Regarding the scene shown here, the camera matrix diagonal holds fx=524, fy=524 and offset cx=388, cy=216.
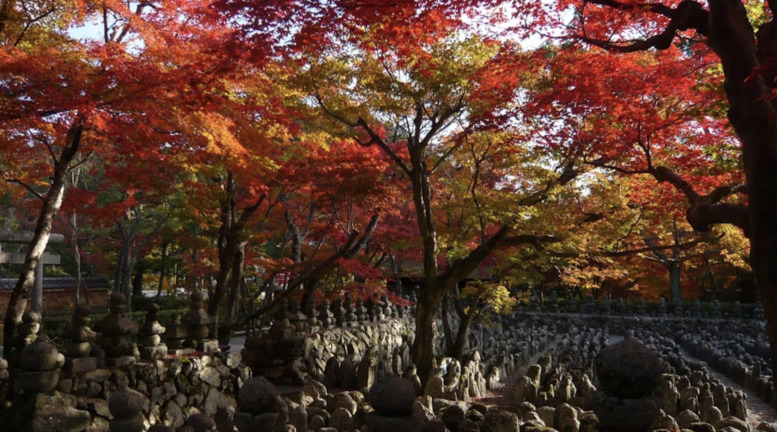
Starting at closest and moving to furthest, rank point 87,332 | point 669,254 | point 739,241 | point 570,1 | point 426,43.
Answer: point 87,332 → point 570,1 → point 426,43 → point 739,241 → point 669,254

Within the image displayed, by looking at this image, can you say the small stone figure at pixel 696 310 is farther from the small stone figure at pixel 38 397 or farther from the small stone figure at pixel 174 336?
the small stone figure at pixel 38 397

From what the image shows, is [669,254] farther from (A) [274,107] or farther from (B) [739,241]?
(A) [274,107]

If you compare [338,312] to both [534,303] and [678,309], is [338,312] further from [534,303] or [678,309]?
[678,309]

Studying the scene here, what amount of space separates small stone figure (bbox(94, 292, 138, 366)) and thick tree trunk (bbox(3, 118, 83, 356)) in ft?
5.40

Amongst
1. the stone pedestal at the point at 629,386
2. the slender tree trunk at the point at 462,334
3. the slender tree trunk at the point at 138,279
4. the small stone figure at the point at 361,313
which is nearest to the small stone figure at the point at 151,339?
the stone pedestal at the point at 629,386

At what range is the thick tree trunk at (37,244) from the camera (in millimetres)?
7711

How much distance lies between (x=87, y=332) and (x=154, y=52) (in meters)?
4.64

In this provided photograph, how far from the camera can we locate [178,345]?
25.6 ft

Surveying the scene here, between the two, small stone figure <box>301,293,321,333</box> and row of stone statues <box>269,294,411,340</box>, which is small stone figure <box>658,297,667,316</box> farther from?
small stone figure <box>301,293,321,333</box>

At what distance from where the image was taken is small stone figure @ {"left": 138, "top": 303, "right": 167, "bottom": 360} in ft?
23.4

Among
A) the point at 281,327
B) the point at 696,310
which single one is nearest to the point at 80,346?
the point at 281,327

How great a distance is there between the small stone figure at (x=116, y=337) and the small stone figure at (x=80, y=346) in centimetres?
36

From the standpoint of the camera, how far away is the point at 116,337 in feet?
22.0

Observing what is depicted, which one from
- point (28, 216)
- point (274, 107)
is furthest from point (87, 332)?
point (28, 216)
